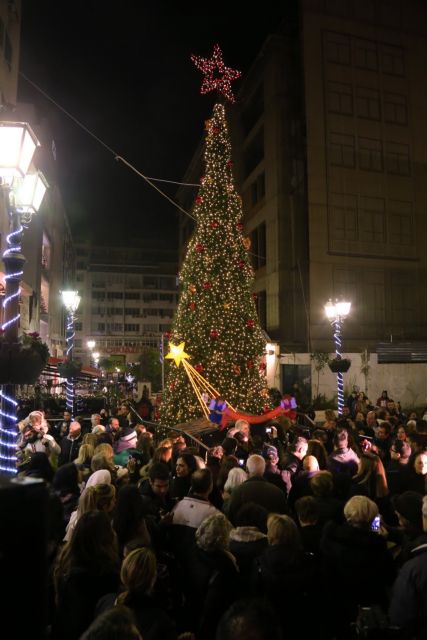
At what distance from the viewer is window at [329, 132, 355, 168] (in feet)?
109

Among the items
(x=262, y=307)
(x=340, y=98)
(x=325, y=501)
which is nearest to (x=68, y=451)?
(x=325, y=501)

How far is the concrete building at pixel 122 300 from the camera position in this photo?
103688mm

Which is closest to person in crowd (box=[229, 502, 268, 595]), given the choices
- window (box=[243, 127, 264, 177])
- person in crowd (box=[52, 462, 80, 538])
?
person in crowd (box=[52, 462, 80, 538])

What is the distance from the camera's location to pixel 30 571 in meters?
1.54

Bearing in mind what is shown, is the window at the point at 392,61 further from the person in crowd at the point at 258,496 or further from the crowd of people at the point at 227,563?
the person in crowd at the point at 258,496

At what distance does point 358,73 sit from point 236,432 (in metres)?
32.3

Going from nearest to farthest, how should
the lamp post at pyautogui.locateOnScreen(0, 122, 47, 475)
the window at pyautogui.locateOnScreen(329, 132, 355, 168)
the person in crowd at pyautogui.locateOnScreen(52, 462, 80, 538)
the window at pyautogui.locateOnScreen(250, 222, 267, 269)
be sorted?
the lamp post at pyautogui.locateOnScreen(0, 122, 47, 475) < the person in crowd at pyautogui.locateOnScreen(52, 462, 80, 538) < the window at pyautogui.locateOnScreen(329, 132, 355, 168) < the window at pyautogui.locateOnScreen(250, 222, 267, 269)

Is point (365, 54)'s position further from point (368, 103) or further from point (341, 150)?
point (341, 150)

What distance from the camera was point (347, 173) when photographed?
33438mm

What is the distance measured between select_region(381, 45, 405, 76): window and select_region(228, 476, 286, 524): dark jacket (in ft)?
119

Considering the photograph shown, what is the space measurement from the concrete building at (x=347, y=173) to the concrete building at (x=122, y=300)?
7013 centimetres

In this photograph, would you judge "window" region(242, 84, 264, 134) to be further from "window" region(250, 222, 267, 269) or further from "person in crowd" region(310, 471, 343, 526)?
"person in crowd" region(310, 471, 343, 526)

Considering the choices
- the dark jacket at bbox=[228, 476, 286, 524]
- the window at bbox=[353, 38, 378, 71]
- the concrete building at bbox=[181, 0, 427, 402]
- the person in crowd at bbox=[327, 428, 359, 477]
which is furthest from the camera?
the window at bbox=[353, 38, 378, 71]

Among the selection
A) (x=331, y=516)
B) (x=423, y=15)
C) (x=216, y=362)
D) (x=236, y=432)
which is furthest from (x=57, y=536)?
(x=423, y=15)
